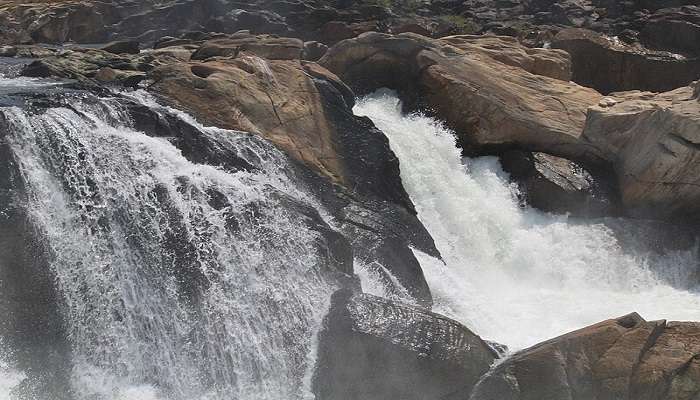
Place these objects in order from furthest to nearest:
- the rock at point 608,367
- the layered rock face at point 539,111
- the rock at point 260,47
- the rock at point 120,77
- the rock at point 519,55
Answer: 1. the rock at point 519,55
2. the rock at point 260,47
3. the layered rock face at point 539,111
4. the rock at point 120,77
5. the rock at point 608,367

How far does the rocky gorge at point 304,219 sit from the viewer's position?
10305 mm

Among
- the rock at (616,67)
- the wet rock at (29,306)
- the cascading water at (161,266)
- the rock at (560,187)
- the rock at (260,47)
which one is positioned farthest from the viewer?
the rock at (616,67)

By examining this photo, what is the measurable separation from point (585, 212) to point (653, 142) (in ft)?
7.38

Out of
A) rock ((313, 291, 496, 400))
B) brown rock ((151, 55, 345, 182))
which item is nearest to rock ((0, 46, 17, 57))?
brown rock ((151, 55, 345, 182))

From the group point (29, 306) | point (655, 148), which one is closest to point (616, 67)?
point (655, 148)

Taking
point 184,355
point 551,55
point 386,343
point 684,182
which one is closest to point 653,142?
point 684,182

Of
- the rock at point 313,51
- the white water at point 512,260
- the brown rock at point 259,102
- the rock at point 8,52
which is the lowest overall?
the white water at point 512,260

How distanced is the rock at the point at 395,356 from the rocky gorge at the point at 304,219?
32mm

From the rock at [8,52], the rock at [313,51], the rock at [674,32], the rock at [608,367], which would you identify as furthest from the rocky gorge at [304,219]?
the rock at [674,32]

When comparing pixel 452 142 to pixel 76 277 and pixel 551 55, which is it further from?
pixel 76 277

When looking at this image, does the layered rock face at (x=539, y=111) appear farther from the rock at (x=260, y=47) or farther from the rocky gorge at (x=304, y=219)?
the rock at (x=260, y=47)

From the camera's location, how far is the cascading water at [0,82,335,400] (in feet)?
34.6

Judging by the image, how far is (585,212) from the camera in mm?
18062

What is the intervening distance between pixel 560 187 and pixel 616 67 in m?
11.1
